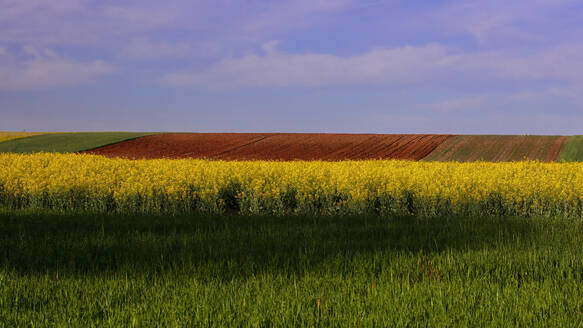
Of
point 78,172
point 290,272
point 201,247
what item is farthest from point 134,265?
point 78,172

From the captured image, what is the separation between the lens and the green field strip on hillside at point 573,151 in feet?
94.5

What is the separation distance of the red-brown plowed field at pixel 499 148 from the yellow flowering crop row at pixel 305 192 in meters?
17.8

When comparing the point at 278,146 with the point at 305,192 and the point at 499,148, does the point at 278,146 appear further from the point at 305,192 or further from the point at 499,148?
the point at 305,192

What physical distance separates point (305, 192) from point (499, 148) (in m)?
25.6

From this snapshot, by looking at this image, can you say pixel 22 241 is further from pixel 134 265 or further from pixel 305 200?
pixel 305 200

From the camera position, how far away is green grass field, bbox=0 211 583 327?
403cm

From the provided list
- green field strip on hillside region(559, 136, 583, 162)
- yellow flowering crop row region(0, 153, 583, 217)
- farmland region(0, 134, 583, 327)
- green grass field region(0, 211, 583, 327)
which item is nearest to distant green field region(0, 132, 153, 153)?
farmland region(0, 134, 583, 327)

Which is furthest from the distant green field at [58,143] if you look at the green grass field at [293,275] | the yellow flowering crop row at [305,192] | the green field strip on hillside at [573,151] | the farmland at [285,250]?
the green field strip on hillside at [573,151]

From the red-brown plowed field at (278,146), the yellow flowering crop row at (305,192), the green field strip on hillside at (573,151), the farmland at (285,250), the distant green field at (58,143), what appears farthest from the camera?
the distant green field at (58,143)

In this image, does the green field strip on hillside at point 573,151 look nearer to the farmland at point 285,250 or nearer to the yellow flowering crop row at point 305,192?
the farmland at point 285,250

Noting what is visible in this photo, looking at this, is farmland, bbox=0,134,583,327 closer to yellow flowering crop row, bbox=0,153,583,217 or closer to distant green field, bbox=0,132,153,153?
yellow flowering crop row, bbox=0,153,583,217

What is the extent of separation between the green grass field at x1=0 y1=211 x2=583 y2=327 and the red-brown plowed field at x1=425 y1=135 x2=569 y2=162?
23158 millimetres

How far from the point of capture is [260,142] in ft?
120

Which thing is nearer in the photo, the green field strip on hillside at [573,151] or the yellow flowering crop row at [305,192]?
the yellow flowering crop row at [305,192]
